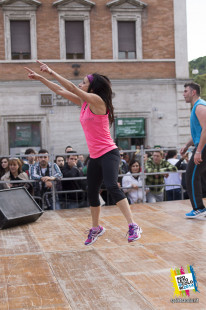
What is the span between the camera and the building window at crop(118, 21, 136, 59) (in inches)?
851

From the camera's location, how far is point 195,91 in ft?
23.7

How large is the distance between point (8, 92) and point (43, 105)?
1596 millimetres

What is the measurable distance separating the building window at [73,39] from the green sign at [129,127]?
11.5 feet

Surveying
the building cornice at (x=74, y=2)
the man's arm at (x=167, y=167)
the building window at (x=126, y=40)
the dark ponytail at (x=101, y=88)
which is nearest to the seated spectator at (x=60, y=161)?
the man's arm at (x=167, y=167)

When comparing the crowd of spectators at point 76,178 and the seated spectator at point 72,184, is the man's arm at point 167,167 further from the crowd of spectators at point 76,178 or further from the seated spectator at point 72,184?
the seated spectator at point 72,184

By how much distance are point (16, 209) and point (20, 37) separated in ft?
48.4

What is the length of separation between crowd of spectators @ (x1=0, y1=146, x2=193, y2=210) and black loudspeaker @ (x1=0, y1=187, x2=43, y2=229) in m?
1.29

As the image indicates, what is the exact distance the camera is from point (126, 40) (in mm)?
21641

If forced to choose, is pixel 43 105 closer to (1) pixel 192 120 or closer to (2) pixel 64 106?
(2) pixel 64 106

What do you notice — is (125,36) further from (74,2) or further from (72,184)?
(72,184)

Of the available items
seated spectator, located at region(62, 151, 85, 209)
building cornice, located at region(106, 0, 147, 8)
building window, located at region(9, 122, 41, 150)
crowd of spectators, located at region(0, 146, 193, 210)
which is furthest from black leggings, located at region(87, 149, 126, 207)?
building cornice, located at region(106, 0, 147, 8)

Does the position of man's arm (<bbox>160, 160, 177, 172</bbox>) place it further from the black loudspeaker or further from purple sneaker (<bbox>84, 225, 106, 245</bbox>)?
purple sneaker (<bbox>84, 225, 106, 245</bbox>)

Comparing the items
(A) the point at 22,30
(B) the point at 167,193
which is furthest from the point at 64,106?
(B) the point at 167,193

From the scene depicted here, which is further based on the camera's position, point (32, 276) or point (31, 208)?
point (31, 208)
